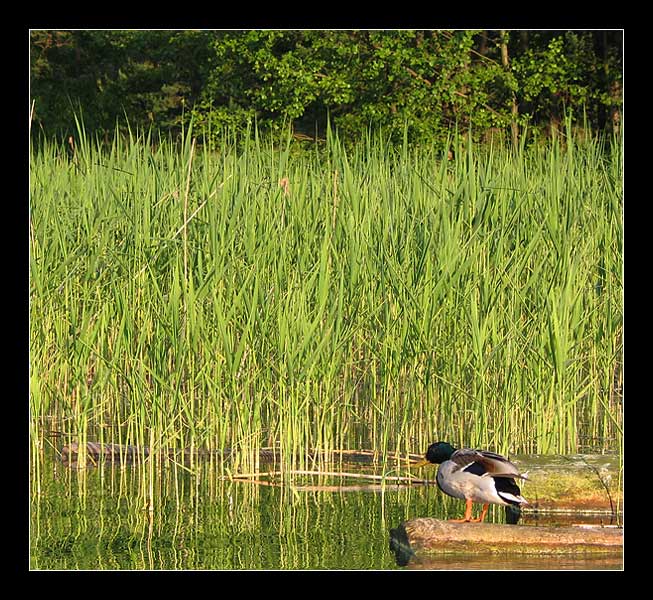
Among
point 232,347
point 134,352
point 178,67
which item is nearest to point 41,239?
point 134,352

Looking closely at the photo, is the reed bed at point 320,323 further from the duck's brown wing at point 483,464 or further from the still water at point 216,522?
the duck's brown wing at point 483,464

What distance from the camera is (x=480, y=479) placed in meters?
3.42

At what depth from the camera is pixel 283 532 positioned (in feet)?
11.4

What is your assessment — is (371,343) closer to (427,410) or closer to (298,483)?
(427,410)

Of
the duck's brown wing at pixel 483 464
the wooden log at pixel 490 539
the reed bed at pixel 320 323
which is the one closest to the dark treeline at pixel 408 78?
the reed bed at pixel 320 323

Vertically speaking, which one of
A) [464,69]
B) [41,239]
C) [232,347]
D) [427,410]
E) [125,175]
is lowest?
[427,410]

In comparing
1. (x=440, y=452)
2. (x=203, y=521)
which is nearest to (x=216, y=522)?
(x=203, y=521)

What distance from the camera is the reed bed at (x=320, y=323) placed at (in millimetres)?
4055

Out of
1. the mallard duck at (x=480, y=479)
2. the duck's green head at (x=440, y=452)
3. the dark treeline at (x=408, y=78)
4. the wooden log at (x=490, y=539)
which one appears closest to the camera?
the wooden log at (x=490, y=539)

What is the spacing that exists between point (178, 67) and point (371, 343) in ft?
34.9

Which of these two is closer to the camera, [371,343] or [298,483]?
[298,483]

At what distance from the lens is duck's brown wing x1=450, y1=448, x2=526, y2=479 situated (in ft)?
11.2

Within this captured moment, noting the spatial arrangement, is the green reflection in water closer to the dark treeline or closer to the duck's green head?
the duck's green head

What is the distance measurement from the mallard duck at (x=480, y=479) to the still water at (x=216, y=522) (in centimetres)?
18
